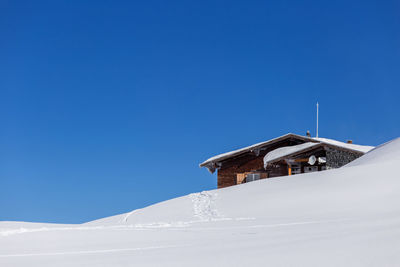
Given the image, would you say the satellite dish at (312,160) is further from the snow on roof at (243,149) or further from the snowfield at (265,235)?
the snowfield at (265,235)

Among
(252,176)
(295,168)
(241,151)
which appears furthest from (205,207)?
(252,176)

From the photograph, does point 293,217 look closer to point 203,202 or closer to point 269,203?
point 269,203

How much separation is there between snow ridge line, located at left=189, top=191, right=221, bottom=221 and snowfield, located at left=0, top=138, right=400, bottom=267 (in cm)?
4

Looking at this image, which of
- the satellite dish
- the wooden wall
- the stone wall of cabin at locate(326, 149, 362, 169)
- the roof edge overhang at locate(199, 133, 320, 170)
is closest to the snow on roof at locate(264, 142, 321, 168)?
the satellite dish

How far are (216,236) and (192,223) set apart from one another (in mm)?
1021

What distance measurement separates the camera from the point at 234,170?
1997cm

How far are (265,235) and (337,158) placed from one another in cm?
1411

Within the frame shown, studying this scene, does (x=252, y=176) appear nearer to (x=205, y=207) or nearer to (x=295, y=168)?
(x=295, y=168)

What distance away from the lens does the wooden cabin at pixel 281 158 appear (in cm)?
1680

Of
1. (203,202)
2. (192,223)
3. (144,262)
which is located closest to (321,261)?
(144,262)

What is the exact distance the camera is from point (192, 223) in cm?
462

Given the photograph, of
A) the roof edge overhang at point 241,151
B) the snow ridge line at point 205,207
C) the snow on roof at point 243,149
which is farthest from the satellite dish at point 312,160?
the snow ridge line at point 205,207

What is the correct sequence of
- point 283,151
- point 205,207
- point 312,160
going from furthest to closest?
1. point 283,151
2. point 312,160
3. point 205,207

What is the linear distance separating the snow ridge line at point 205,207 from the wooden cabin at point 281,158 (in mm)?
9754
